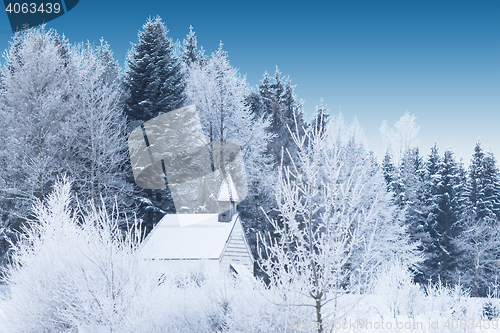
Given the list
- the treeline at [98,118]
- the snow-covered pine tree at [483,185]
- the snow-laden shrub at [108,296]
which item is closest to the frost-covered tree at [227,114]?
the treeline at [98,118]

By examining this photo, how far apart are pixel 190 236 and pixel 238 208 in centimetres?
668

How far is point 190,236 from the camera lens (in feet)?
53.2

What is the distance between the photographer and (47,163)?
54.2 feet

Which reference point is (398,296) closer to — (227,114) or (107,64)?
(227,114)

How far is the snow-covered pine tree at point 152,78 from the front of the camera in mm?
20672

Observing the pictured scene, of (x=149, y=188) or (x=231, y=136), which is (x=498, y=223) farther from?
(x=149, y=188)

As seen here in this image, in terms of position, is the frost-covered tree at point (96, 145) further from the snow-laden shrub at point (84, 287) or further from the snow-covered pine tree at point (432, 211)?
the snow-covered pine tree at point (432, 211)

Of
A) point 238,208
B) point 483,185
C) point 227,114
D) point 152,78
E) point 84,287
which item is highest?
point 152,78

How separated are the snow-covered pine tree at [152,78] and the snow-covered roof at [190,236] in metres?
7.14

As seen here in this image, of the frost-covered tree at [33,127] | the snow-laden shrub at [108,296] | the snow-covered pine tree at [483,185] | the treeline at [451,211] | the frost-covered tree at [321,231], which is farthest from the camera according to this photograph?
the snow-covered pine tree at [483,185]

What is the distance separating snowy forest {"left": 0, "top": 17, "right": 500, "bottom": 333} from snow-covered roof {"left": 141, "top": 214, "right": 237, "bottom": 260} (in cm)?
198

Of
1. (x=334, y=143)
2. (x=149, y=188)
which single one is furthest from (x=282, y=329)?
(x=149, y=188)

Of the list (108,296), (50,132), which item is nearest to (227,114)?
(50,132)

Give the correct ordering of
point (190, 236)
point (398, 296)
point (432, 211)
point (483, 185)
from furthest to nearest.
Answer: point (483, 185) → point (432, 211) → point (190, 236) → point (398, 296)
